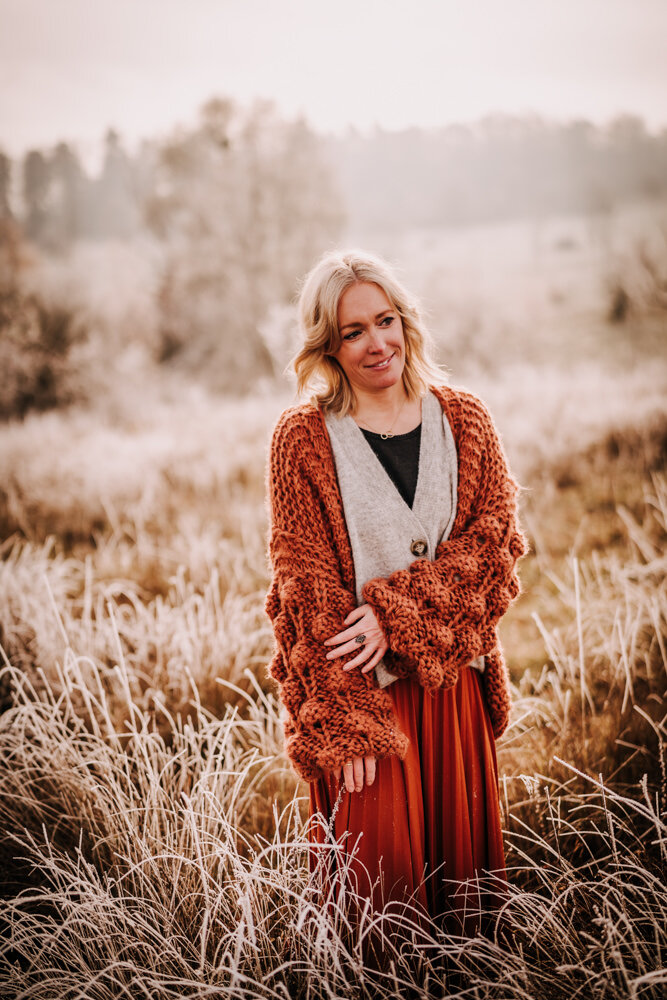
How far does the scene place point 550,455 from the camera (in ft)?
16.0

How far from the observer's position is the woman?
1502mm

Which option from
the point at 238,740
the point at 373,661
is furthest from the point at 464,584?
the point at 238,740

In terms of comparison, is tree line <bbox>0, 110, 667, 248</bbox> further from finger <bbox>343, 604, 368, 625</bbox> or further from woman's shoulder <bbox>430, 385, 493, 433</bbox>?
finger <bbox>343, 604, 368, 625</bbox>

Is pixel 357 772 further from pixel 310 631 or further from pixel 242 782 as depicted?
pixel 242 782

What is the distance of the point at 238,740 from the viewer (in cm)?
264

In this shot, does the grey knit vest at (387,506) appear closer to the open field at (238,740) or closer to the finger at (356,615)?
the finger at (356,615)

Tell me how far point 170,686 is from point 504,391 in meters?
5.46

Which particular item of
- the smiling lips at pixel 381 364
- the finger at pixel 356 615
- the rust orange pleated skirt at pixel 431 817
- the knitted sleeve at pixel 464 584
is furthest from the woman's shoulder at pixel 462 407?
the rust orange pleated skirt at pixel 431 817

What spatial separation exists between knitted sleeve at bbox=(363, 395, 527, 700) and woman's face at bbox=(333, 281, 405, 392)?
0.88ft

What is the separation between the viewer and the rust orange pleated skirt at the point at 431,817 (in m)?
1.58

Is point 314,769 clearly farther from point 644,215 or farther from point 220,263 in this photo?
point 644,215

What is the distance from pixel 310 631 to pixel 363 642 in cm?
14

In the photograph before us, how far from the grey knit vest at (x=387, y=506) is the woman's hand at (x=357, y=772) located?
198mm

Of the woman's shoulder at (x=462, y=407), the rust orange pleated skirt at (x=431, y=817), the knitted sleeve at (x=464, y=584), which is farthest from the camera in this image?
the woman's shoulder at (x=462, y=407)
